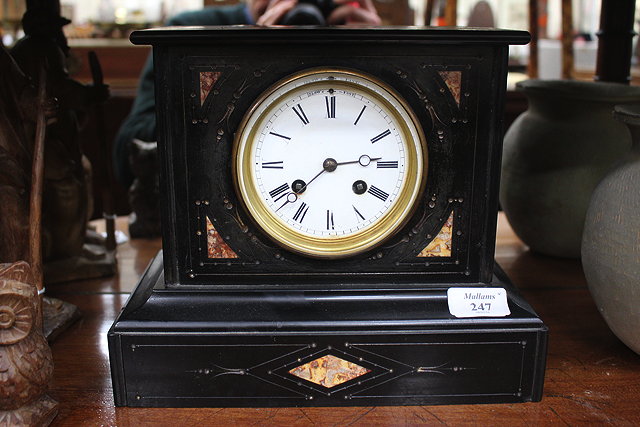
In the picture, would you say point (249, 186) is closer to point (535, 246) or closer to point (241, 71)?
point (241, 71)

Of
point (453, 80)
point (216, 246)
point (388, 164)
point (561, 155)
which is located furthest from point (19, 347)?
point (561, 155)

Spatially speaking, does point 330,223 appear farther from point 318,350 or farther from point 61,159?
point 61,159

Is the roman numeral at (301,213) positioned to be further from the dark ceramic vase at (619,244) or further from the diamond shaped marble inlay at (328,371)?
the dark ceramic vase at (619,244)

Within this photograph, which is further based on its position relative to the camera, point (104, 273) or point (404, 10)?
point (404, 10)

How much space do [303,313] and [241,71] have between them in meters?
0.29

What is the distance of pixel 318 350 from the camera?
852mm

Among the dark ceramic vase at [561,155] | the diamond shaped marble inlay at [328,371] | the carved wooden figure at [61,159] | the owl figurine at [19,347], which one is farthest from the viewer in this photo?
the dark ceramic vase at [561,155]

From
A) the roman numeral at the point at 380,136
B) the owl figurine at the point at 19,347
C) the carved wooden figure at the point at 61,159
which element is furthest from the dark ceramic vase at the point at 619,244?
the carved wooden figure at the point at 61,159

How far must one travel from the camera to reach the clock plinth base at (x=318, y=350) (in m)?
0.85

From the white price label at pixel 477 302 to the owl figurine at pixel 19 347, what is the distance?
46 cm

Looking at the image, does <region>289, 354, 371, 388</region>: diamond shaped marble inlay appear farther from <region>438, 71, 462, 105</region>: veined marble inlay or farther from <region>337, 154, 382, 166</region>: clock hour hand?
<region>438, 71, 462, 105</region>: veined marble inlay

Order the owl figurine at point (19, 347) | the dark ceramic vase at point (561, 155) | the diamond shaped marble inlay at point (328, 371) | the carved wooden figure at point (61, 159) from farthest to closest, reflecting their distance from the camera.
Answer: the dark ceramic vase at point (561, 155) → the carved wooden figure at point (61, 159) → the diamond shaped marble inlay at point (328, 371) → the owl figurine at point (19, 347)

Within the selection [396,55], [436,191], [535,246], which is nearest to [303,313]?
[436,191]

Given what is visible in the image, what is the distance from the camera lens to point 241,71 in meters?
0.83
